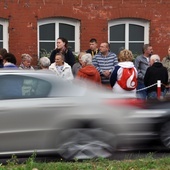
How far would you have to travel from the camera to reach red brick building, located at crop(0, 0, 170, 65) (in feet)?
57.1

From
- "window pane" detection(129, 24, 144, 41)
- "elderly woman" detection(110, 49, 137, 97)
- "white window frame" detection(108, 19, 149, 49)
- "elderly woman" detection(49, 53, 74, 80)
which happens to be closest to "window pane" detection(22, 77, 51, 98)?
"elderly woman" detection(110, 49, 137, 97)

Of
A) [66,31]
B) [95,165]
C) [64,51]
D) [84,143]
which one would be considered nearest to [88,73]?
[64,51]

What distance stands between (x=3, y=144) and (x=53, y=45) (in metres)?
9.21

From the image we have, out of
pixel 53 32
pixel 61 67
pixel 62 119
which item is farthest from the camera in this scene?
pixel 53 32

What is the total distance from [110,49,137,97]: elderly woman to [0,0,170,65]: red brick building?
5.70 meters

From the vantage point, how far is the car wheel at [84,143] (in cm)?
912

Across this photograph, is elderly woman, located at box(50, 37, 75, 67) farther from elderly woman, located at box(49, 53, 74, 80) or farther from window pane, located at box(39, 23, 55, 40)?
window pane, located at box(39, 23, 55, 40)

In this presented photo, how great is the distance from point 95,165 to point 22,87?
162cm

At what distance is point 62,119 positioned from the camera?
29.7ft

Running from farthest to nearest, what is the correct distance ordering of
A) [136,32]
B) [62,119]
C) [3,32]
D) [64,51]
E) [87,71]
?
[136,32]
[3,32]
[64,51]
[87,71]
[62,119]

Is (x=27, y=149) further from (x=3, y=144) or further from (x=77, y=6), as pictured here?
(x=77, y=6)

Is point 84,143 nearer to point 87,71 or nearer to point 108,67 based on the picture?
point 87,71

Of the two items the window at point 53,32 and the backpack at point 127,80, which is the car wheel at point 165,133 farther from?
the window at point 53,32

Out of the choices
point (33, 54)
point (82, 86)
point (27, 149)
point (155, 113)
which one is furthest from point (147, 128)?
point (33, 54)
